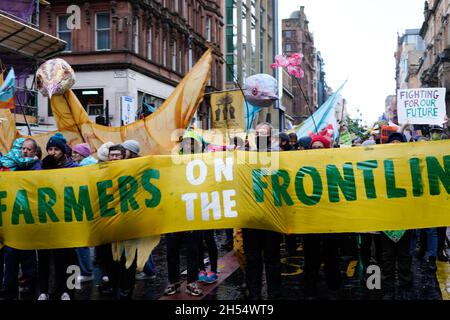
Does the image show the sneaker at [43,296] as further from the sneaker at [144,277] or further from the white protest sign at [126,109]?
the white protest sign at [126,109]

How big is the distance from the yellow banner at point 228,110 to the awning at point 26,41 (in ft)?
26.0

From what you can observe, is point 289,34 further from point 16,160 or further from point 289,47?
point 16,160

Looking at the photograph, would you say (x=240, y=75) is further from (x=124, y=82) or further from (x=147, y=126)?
(x=147, y=126)

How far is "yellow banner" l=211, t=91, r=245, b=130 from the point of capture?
1350 cm

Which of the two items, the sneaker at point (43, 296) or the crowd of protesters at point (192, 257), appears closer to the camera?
the crowd of protesters at point (192, 257)

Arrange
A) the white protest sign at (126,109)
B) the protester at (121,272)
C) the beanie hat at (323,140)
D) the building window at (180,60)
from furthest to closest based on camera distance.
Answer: the building window at (180,60) < the white protest sign at (126,109) < the beanie hat at (323,140) < the protester at (121,272)

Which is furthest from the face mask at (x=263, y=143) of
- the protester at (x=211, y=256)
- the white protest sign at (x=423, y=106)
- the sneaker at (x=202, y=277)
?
the white protest sign at (x=423, y=106)

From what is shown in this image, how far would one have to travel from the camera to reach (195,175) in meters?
5.75

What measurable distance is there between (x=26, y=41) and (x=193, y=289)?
16370mm

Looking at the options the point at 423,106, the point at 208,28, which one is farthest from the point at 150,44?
the point at 423,106

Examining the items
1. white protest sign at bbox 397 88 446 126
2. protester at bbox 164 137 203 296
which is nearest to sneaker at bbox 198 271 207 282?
protester at bbox 164 137 203 296

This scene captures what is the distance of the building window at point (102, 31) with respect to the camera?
28309 mm

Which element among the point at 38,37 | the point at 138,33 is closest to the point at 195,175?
the point at 38,37

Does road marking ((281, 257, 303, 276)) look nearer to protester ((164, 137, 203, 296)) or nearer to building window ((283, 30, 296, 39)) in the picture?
protester ((164, 137, 203, 296))
